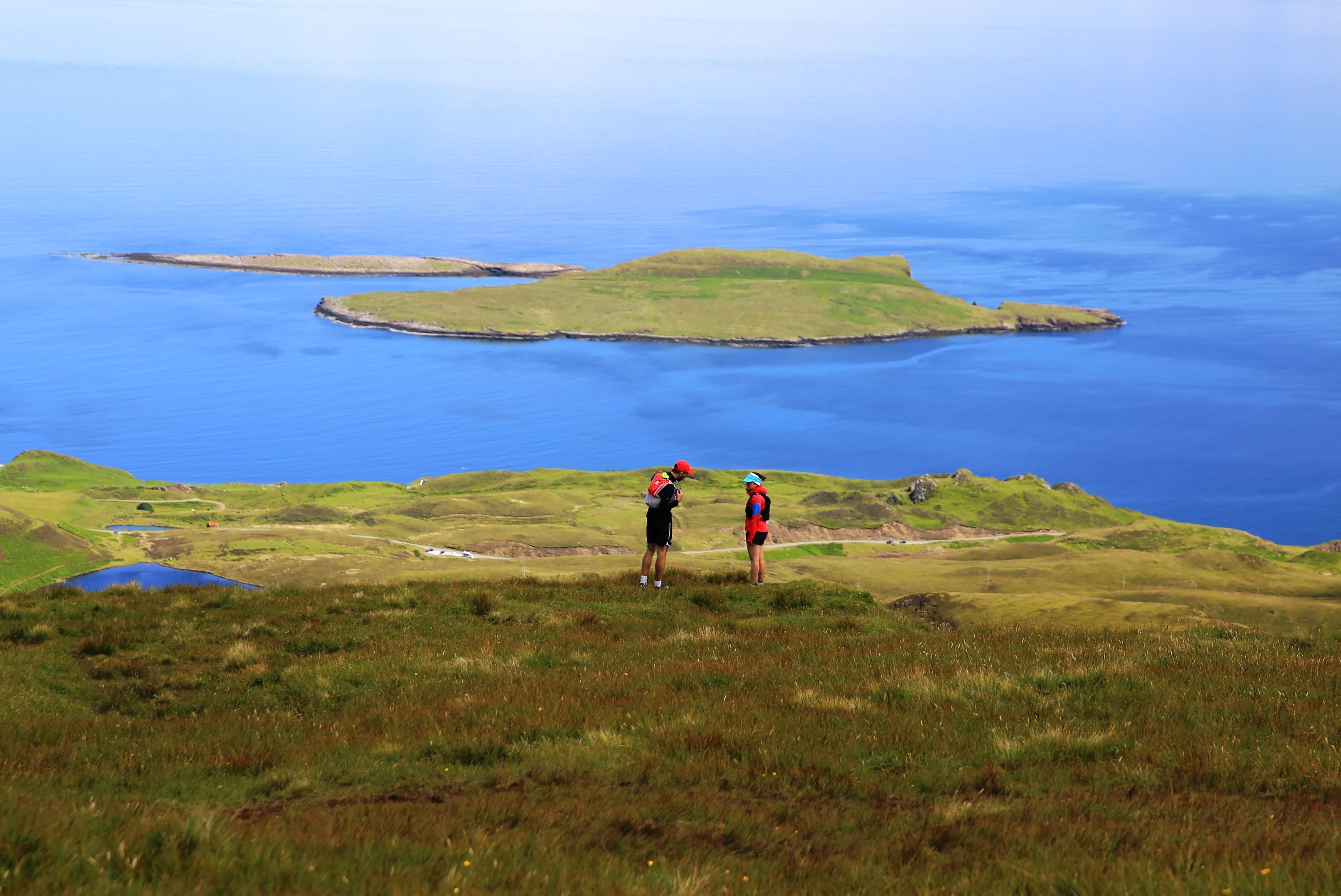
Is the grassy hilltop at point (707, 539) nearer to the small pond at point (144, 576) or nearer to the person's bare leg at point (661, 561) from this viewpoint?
the small pond at point (144, 576)

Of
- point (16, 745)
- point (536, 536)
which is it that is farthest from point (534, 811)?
point (536, 536)

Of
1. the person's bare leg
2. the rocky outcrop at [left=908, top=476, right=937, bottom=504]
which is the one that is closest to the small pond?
the person's bare leg

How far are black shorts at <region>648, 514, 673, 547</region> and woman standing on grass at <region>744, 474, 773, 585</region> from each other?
6.54 feet

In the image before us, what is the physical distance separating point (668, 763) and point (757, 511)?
1510 cm

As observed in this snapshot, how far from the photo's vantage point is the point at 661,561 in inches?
974

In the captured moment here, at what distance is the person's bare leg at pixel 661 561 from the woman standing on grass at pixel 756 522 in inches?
84.6

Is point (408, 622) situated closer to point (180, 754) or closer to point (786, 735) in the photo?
point (180, 754)

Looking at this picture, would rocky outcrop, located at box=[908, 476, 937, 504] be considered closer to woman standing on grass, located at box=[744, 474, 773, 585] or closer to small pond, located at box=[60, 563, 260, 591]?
small pond, located at box=[60, 563, 260, 591]

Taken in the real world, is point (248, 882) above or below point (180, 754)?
above

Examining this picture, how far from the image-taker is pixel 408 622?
20.6 meters

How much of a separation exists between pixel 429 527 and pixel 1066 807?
14279 centimetres

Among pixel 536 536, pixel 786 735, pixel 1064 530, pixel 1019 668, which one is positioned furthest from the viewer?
pixel 1064 530

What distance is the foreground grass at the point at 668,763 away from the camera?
6.48 m

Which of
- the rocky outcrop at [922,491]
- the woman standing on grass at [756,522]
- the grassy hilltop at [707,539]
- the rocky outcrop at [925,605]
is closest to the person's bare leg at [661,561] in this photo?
the woman standing on grass at [756,522]
